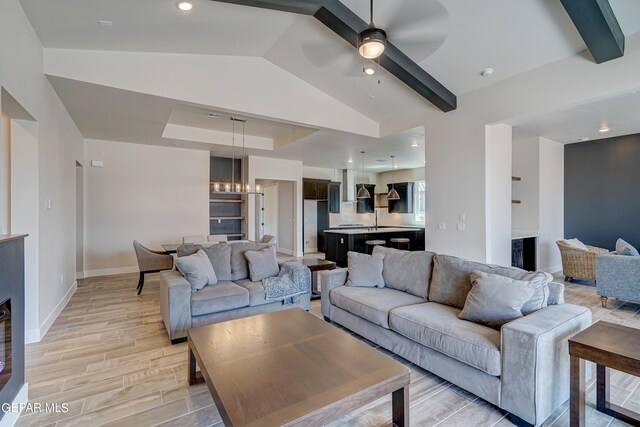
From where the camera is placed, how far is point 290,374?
171cm

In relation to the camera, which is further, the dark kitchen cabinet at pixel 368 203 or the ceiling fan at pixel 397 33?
the dark kitchen cabinet at pixel 368 203

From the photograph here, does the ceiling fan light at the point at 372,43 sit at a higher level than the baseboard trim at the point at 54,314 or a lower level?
higher

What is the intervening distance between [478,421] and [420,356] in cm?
58

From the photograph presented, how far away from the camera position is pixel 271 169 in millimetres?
8305

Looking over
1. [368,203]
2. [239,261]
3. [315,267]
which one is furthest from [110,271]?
[368,203]

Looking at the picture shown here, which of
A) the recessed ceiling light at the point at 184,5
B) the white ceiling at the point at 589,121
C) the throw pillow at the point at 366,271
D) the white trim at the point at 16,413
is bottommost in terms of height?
the white trim at the point at 16,413

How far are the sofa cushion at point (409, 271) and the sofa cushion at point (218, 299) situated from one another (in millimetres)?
1638

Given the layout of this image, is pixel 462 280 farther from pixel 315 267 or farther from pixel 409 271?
pixel 315 267

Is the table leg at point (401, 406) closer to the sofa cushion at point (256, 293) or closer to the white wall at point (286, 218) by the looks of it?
the sofa cushion at point (256, 293)

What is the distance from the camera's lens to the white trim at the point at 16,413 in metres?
1.82

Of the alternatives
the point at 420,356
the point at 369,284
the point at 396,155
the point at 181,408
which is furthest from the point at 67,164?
the point at 396,155

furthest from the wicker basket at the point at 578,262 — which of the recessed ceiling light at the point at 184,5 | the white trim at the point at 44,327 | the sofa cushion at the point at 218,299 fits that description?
the white trim at the point at 44,327

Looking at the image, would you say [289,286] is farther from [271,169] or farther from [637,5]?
[271,169]

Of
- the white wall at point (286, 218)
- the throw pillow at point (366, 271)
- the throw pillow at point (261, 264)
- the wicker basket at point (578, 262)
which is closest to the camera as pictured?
the throw pillow at point (366, 271)
